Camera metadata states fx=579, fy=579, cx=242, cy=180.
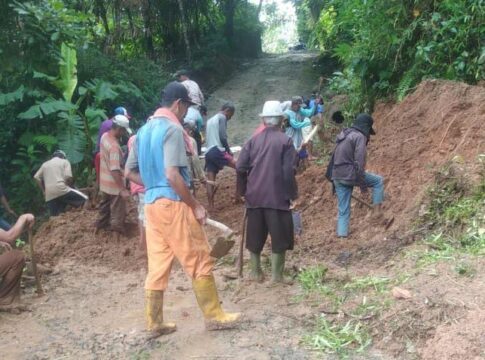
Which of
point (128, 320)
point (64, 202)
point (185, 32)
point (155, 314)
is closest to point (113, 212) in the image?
point (64, 202)

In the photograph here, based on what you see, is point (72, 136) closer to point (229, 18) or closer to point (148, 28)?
point (148, 28)

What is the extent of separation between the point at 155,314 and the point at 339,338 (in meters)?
1.46

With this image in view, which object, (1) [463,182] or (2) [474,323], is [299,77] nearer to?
(1) [463,182]

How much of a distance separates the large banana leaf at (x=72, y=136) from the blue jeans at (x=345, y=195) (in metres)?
5.80

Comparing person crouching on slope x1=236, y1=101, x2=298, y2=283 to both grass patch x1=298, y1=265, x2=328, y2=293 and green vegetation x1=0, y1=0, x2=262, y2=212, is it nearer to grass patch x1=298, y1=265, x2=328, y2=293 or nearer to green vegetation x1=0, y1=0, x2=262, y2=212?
grass patch x1=298, y1=265, x2=328, y2=293

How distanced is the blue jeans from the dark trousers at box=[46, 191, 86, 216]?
14.2 feet

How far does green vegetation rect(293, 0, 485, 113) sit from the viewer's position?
9414 mm

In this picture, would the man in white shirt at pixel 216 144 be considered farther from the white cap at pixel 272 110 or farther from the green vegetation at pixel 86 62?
the white cap at pixel 272 110

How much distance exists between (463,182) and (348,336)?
289 centimetres

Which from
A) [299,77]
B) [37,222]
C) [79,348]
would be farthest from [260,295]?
[299,77]

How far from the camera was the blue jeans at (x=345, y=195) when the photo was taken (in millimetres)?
7367

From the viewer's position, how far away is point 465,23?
372 inches

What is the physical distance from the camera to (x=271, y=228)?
559 centimetres

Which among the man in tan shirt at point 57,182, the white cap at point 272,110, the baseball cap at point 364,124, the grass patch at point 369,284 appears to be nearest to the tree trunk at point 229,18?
the man in tan shirt at point 57,182
